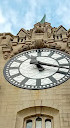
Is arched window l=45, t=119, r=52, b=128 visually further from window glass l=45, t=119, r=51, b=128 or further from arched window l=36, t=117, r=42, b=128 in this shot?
arched window l=36, t=117, r=42, b=128

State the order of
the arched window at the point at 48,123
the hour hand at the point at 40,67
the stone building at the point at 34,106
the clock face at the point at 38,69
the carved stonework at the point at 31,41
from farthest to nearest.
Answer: the carved stonework at the point at 31,41
the hour hand at the point at 40,67
the clock face at the point at 38,69
the stone building at the point at 34,106
the arched window at the point at 48,123

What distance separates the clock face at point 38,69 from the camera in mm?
10445

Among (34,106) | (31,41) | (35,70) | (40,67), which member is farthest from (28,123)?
(31,41)

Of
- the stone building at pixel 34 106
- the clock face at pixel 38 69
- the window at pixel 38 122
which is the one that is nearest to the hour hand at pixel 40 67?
the clock face at pixel 38 69

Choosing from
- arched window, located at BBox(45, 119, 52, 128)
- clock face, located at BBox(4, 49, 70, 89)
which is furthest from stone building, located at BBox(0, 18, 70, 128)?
clock face, located at BBox(4, 49, 70, 89)

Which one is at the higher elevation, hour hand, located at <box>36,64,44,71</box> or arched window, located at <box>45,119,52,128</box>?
hour hand, located at <box>36,64,44,71</box>

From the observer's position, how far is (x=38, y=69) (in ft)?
37.9

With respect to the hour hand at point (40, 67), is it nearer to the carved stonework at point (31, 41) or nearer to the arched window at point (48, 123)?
the carved stonework at point (31, 41)

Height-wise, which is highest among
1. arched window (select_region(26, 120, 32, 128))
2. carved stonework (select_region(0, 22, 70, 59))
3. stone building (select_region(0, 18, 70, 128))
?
A: carved stonework (select_region(0, 22, 70, 59))

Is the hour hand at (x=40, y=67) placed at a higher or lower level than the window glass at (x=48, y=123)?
higher

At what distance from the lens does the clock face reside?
411 inches

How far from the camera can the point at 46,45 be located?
13.7 meters

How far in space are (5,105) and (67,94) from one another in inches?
92.3

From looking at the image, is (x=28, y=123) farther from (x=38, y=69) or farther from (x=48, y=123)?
(x=38, y=69)
